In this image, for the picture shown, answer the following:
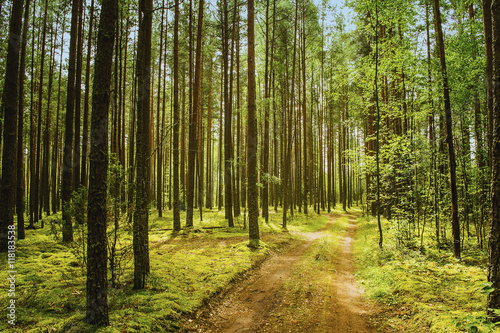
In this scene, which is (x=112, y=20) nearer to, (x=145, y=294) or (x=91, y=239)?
(x=91, y=239)

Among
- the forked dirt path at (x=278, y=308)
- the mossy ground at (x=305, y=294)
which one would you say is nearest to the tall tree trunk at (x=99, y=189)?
the forked dirt path at (x=278, y=308)

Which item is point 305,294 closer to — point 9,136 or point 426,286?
point 426,286

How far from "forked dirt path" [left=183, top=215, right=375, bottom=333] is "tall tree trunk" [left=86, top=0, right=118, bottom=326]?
5.65ft

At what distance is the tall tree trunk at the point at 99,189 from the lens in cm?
372

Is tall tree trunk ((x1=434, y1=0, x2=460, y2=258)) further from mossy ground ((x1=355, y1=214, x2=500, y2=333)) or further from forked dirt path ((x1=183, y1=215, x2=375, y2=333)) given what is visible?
forked dirt path ((x1=183, y1=215, x2=375, y2=333))

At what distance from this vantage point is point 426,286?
20.0ft

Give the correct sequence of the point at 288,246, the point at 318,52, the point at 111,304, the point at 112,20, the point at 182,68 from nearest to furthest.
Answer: the point at 112,20 → the point at 111,304 → the point at 288,246 → the point at 182,68 → the point at 318,52

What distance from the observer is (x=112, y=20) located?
13.1 ft

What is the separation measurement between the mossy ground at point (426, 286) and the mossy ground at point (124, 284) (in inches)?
156

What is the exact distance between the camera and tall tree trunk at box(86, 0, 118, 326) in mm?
3719

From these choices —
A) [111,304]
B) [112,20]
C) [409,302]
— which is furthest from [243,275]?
[112,20]

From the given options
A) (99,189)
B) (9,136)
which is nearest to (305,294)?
(99,189)

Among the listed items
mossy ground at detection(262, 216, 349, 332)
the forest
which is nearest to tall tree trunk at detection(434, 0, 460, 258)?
the forest

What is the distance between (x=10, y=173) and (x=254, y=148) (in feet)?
28.7
